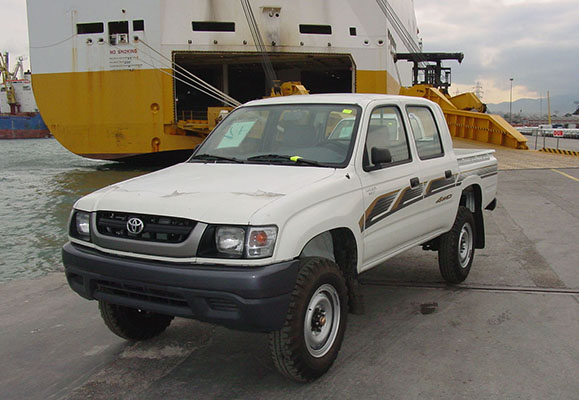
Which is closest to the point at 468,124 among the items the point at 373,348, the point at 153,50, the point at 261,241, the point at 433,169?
the point at 153,50

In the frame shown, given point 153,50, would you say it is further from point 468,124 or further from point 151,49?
point 468,124

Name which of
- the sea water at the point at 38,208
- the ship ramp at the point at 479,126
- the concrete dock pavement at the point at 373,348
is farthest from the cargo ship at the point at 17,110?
the concrete dock pavement at the point at 373,348

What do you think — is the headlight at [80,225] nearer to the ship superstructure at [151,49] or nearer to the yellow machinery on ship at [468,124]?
the yellow machinery on ship at [468,124]

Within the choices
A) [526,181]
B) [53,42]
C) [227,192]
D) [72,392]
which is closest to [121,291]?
[72,392]

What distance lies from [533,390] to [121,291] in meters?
2.68

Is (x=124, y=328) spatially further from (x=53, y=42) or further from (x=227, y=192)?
(x=53, y=42)

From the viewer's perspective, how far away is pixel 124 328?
14.1 ft

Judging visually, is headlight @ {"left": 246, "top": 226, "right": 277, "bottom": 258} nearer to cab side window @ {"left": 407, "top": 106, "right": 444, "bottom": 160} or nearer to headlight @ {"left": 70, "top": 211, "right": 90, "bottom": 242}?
headlight @ {"left": 70, "top": 211, "right": 90, "bottom": 242}

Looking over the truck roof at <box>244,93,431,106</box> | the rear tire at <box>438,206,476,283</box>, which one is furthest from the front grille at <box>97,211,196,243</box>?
the rear tire at <box>438,206,476,283</box>

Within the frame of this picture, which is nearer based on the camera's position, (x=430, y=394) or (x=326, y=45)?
(x=430, y=394)

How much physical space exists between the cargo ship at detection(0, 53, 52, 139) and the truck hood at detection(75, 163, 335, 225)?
7923 cm

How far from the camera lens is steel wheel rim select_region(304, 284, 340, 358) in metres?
3.60

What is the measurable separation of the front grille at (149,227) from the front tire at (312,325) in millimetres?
769

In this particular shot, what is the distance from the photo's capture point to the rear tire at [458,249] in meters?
5.69
